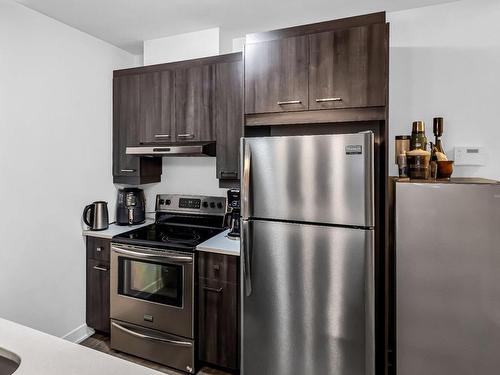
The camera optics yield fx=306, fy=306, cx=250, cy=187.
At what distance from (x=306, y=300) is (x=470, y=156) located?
4.52ft

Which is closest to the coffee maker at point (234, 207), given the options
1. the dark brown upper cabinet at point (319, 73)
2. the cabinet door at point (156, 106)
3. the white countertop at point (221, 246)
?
the white countertop at point (221, 246)

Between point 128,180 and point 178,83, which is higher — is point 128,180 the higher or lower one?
the lower one

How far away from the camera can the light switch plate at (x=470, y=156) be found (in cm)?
191

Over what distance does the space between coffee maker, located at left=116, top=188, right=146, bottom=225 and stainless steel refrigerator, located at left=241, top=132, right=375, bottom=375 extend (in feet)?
4.39

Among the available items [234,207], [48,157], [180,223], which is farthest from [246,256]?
[48,157]

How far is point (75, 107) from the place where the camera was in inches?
94.0

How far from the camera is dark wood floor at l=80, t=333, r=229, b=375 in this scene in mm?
2148

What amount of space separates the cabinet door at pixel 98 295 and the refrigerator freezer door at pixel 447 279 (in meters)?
2.08

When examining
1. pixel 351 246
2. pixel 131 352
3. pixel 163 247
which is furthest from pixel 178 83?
pixel 131 352

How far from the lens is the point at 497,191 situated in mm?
1412

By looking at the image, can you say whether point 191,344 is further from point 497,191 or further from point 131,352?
point 497,191

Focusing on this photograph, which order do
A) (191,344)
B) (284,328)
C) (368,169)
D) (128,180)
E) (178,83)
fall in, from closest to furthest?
1. (368,169)
2. (284,328)
3. (191,344)
4. (178,83)
5. (128,180)

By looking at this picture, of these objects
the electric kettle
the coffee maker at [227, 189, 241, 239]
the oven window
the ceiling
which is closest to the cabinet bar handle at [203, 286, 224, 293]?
the oven window

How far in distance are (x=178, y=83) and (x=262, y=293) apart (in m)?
1.70
